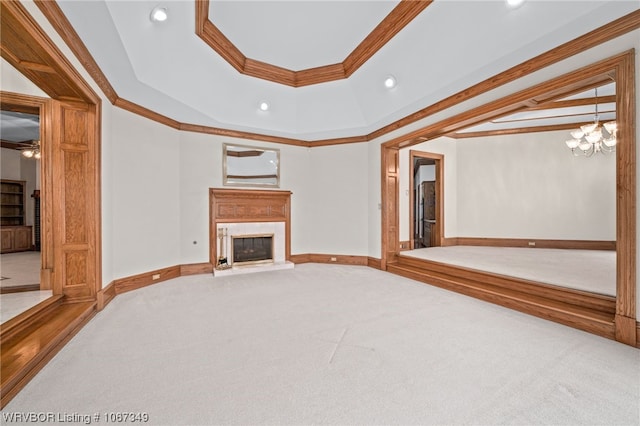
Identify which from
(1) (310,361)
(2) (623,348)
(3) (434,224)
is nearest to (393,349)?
(1) (310,361)

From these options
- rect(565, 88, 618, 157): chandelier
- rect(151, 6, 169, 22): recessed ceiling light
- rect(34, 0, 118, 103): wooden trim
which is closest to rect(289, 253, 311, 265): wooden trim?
rect(34, 0, 118, 103): wooden trim

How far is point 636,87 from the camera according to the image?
2.16 meters

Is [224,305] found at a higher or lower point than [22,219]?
lower

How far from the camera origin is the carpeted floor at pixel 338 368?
1504 mm

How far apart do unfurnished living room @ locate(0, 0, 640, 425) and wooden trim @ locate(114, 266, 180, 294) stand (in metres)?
0.03

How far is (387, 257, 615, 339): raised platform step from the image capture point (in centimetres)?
250

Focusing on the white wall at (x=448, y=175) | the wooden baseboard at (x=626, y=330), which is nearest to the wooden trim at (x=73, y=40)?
the wooden baseboard at (x=626, y=330)

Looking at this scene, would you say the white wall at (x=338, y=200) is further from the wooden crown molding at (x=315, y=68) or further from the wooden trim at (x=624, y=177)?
the wooden trim at (x=624, y=177)

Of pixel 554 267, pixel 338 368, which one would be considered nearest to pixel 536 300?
pixel 554 267

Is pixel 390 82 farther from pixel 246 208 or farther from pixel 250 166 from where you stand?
pixel 246 208

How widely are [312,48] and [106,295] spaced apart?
4.27 m

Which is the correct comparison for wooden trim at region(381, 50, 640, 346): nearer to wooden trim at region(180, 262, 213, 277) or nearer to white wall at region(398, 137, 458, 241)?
white wall at region(398, 137, 458, 241)

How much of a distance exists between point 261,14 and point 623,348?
4765 mm

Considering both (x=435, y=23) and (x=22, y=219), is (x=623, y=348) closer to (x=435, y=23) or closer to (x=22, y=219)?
(x=435, y=23)
